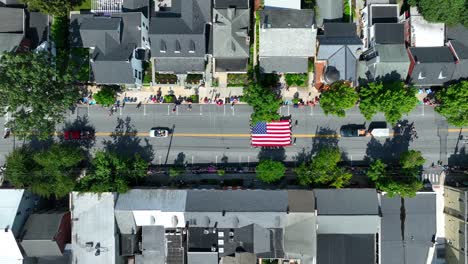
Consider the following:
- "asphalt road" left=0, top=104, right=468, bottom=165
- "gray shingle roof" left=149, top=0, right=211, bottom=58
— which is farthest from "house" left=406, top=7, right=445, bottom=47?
"gray shingle roof" left=149, top=0, right=211, bottom=58

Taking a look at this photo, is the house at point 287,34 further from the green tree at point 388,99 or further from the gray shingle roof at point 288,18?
the green tree at point 388,99

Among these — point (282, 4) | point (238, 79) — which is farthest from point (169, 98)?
point (282, 4)

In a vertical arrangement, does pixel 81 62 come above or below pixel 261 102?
above

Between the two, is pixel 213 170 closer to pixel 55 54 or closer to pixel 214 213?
pixel 214 213

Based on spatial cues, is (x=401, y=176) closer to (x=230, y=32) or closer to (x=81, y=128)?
(x=230, y=32)

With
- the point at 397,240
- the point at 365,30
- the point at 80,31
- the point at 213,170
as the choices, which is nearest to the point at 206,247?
the point at 213,170

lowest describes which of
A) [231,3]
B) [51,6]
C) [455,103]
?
[455,103]

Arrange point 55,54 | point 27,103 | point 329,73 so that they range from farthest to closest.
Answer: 1. point 55,54
2. point 329,73
3. point 27,103
